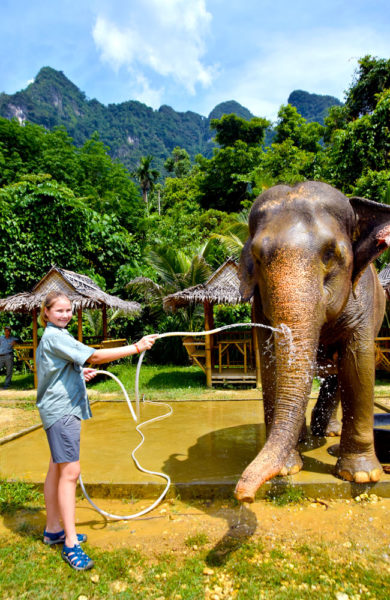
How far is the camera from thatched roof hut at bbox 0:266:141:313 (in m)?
11.0

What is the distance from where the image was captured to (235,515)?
11.5 ft

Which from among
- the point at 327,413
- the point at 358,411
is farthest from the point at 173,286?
the point at 358,411

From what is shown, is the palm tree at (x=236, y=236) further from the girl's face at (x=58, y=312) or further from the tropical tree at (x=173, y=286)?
the girl's face at (x=58, y=312)

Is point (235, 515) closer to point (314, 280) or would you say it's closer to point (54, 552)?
point (54, 552)

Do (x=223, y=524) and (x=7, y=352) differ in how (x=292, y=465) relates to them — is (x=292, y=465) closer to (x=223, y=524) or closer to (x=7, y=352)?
(x=223, y=524)

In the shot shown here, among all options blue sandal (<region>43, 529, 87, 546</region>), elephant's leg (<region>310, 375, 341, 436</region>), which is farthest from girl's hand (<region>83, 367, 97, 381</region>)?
elephant's leg (<region>310, 375, 341, 436</region>)

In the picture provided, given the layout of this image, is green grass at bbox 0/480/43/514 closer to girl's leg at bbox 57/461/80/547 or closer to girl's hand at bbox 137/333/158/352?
girl's leg at bbox 57/461/80/547

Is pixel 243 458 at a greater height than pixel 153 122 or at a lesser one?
lesser

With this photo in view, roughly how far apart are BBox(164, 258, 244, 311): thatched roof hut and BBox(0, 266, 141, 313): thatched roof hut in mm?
2030

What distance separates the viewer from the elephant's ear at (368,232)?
3.57 metres

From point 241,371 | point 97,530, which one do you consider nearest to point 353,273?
point 97,530

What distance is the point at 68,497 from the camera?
9.53 ft

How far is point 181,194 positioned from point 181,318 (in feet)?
64.1

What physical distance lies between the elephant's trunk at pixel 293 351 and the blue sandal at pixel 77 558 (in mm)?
1417
